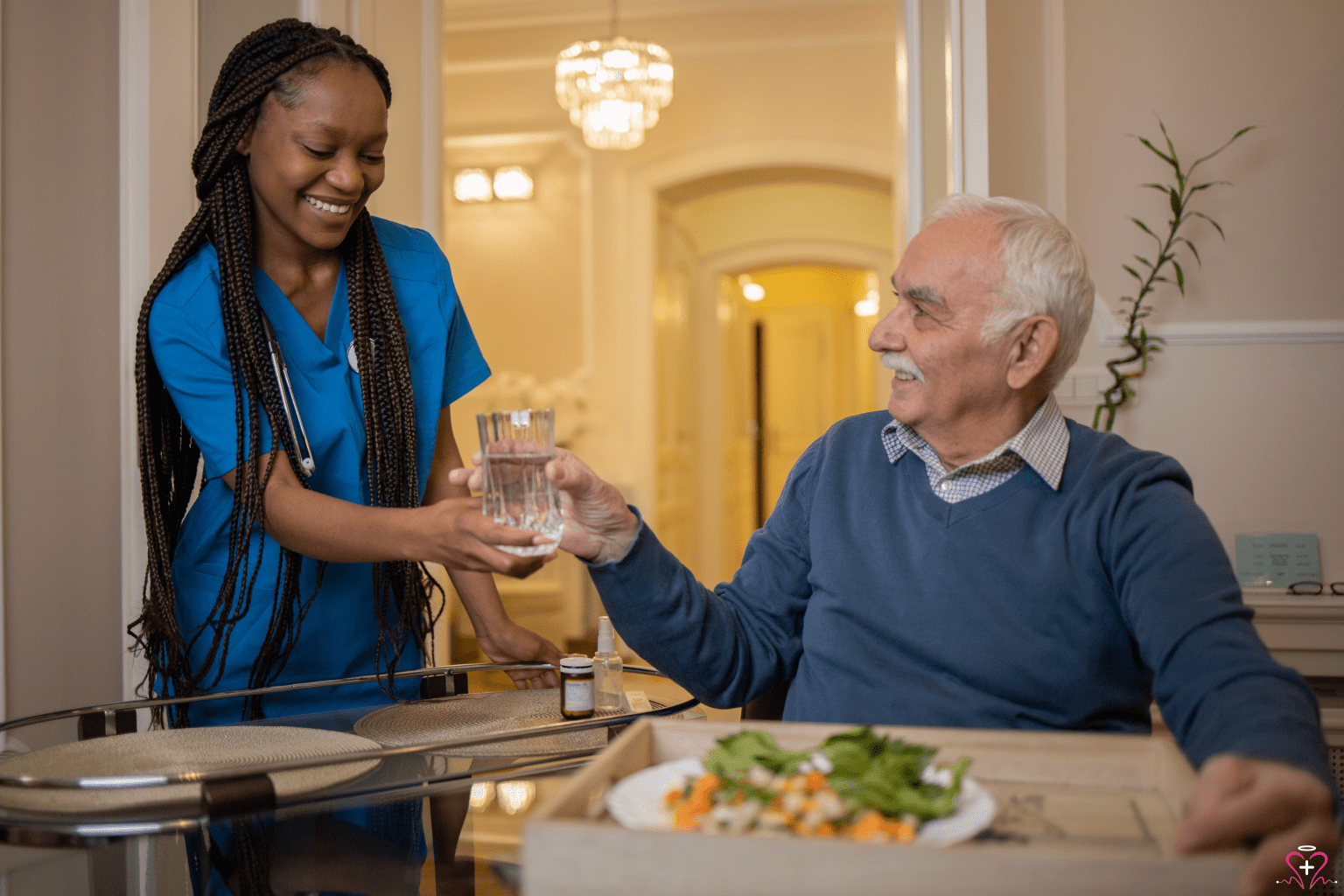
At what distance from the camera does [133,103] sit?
1.96 m

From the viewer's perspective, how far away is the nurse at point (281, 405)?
54.3 inches

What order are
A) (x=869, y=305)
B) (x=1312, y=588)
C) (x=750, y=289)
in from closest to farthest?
(x=1312, y=588) < (x=869, y=305) < (x=750, y=289)

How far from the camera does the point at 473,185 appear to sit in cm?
625

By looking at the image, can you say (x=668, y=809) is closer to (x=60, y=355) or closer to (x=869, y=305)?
(x=60, y=355)

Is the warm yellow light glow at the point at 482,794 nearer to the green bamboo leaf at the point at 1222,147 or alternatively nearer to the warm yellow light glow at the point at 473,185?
the green bamboo leaf at the point at 1222,147

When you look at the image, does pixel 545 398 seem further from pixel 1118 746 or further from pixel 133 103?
pixel 1118 746

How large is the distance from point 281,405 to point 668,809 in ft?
2.84

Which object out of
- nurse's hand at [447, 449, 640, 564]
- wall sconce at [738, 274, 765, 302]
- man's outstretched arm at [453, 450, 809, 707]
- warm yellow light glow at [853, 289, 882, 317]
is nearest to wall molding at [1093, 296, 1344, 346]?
man's outstretched arm at [453, 450, 809, 707]

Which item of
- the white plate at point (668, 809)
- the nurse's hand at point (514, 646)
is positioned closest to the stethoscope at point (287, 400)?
the nurse's hand at point (514, 646)

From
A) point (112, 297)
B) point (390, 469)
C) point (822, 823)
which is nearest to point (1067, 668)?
point (822, 823)

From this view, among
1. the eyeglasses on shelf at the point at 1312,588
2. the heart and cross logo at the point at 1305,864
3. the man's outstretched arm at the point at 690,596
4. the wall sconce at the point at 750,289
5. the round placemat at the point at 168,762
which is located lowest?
the eyeglasses on shelf at the point at 1312,588

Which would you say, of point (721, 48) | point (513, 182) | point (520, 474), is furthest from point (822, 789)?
point (513, 182)

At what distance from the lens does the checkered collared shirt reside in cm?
129

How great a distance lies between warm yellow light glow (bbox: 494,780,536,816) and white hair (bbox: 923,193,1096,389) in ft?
2.60
